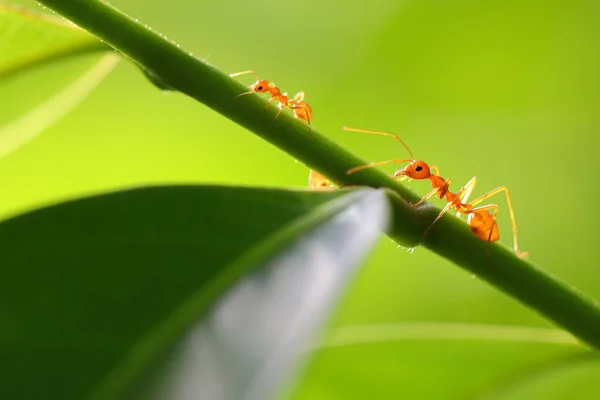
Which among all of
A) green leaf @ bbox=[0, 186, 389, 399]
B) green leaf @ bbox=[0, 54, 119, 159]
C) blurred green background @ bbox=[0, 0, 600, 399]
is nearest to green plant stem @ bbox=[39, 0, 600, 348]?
green leaf @ bbox=[0, 186, 389, 399]

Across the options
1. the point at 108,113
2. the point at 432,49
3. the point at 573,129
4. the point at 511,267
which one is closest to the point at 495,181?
the point at 573,129

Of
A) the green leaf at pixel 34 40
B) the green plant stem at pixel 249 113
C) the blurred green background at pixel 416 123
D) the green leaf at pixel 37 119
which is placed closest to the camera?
the green plant stem at pixel 249 113

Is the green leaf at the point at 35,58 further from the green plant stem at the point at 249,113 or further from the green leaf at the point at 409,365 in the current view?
the green leaf at the point at 409,365

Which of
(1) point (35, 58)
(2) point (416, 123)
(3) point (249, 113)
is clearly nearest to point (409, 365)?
(3) point (249, 113)

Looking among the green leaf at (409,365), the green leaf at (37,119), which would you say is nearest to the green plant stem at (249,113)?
the green leaf at (37,119)

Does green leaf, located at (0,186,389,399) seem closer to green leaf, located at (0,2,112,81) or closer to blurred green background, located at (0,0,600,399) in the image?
green leaf, located at (0,2,112,81)
